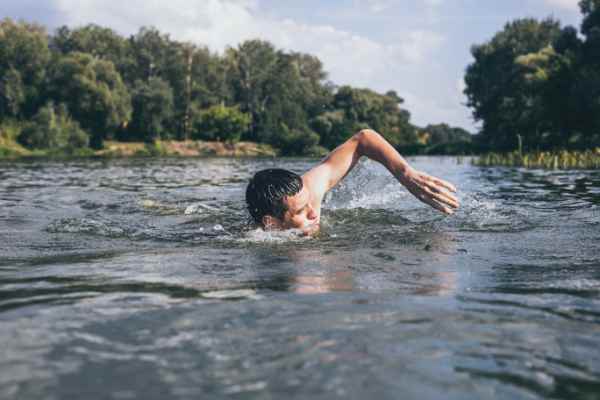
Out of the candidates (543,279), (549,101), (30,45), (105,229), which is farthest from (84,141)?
(543,279)

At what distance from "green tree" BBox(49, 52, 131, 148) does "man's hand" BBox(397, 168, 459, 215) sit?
184 ft

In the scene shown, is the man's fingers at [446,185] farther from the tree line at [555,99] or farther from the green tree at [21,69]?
the green tree at [21,69]

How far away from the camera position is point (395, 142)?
3278 inches

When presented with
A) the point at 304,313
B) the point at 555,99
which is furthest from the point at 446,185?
the point at 555,99

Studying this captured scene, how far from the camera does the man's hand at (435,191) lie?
519 cm

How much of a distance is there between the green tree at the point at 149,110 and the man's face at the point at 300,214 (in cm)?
6141

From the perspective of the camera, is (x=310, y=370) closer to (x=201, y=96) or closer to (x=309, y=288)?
(x=309, y=288)

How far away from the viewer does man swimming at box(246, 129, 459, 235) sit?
5250 mm

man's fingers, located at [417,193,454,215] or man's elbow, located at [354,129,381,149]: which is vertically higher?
man's elbow, located at [354,129,381,149]

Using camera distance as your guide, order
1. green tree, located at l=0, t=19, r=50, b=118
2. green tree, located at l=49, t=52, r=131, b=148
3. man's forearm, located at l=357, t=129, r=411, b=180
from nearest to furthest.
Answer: man's forearm, located at l=357, t=129, r=411, b=180, green tree, located at l=0, t=19, r=50, b=118, green tree, located at l=49, t=52, r=131, b=148

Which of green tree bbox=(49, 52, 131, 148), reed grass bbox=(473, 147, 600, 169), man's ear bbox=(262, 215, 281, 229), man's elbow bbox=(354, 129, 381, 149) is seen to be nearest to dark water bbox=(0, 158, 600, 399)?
man's ear bbox=(262, 215, 281, 229)

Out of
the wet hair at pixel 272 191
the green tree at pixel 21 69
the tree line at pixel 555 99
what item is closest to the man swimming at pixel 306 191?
the wet hair at pixel 272 191

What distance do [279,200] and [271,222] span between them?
9.9 inches

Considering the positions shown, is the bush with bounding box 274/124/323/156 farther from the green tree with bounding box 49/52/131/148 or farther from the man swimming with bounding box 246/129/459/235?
the man swimming with bounding box 246/129/459/235
